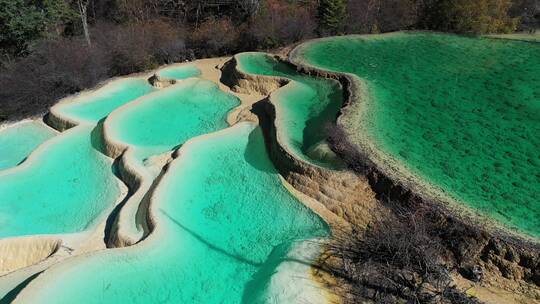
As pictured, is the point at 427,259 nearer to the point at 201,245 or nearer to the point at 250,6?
the point at 201,245

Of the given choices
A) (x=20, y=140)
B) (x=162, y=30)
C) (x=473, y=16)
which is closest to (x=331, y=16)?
(x=473, y=16)

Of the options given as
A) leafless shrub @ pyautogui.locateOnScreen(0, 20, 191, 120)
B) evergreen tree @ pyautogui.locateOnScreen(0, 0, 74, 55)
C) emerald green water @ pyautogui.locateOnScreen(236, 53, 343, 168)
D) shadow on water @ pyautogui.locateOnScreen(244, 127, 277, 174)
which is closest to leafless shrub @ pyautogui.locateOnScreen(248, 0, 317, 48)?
emerald green water @ pyautogui.locateOnScreen(236, 53, 343, 168)

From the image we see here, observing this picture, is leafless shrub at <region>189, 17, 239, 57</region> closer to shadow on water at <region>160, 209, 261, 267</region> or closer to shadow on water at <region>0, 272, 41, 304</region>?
shadow on water at <region>160, 209, 261, 267</region>

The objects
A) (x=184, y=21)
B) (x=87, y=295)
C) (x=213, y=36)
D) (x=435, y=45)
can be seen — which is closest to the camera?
(x=87, y=295)

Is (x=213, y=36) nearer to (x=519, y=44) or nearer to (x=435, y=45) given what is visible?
(x=435, y=45)

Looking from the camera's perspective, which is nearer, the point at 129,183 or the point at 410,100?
the point at 129,183

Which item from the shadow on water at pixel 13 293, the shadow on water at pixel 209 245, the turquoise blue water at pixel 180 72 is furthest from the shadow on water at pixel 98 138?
the shadow on water at pixel 13 293

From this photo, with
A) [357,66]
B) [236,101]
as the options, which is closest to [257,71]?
[236,101]
